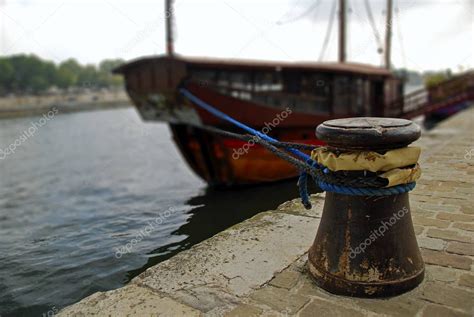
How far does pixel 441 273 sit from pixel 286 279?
1.03m

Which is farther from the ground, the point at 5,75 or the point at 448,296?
the point at 5,75

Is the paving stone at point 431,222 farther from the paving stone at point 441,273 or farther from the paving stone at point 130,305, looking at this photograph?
the paving stone at point 130,305

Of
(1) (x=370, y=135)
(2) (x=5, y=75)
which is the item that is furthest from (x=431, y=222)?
(2) (x=5, y=75)

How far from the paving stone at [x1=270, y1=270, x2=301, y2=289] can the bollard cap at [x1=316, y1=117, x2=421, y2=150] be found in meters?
0.95

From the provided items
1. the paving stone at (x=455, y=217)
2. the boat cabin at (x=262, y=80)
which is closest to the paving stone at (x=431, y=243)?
the paving stone at (x=455, y=217)

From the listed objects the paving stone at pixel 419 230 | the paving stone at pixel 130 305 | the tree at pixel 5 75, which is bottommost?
the paving stone at pixel 130 305

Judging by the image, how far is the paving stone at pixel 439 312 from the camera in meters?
2.29

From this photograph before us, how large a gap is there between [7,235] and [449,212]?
7.17 m

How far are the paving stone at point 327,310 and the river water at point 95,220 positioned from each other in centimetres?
321

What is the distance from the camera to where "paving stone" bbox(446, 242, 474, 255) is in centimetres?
312

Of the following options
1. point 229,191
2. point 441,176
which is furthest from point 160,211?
point 441,176

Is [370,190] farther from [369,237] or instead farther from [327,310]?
[327,310]

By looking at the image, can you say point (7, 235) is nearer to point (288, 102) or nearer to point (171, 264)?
point (171, 264)

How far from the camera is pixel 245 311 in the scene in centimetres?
244
